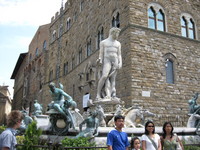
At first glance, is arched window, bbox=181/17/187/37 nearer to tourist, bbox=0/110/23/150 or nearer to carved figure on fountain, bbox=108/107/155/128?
carved figure on fountain, bbox=108/107/155/128

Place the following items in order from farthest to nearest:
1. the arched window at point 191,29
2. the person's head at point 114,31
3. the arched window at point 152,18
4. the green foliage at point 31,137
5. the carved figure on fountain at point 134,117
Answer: the arched window at point 191,29 < the arched window at point 152,18 < the person's head at point 114,31 < the carved figure on fountain at point 134,117 < the green foliage at point 31,137

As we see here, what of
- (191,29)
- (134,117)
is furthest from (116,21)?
(134,117)

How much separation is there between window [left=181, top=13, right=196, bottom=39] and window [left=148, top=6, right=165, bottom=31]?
1.72 m

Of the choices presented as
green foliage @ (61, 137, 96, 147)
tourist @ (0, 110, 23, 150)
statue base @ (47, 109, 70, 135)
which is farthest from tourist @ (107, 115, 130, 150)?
statue base @ (47, 109, 70, 135)

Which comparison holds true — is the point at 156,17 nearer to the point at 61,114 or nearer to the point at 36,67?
the point at 61,114

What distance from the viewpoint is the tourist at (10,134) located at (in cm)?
265

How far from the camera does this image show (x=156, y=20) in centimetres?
1442

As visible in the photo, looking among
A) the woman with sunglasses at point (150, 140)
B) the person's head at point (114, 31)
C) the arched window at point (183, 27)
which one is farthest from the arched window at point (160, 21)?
the woman with sunglasses at point (150, 140)

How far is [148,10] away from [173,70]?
4032 millimetres

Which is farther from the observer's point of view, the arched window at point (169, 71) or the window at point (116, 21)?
the window at point (116, 21)

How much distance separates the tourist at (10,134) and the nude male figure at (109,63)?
5917 millimetres

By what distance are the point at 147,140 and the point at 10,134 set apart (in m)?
1.97

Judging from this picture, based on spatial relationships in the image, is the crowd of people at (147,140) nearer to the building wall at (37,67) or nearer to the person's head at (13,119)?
the person's head at (13,119)

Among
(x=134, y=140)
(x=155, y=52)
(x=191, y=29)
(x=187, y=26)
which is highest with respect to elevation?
(x=187, y=26)
